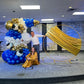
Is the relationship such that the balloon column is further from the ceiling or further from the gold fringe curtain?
the gold fringe curtain

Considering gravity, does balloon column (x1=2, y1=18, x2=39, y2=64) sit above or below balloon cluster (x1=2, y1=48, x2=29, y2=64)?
above

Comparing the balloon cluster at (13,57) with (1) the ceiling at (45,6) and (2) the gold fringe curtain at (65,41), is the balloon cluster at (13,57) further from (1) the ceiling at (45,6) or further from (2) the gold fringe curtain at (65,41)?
(1) the ceiling at (45,6)

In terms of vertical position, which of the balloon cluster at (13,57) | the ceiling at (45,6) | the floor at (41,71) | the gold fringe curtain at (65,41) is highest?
the ceiling at (45,6)

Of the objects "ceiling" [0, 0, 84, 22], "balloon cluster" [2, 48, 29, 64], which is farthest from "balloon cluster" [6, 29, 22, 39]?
"ceiling" [0, 0, 84, 22]

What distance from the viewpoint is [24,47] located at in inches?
195

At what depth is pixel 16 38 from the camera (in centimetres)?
464

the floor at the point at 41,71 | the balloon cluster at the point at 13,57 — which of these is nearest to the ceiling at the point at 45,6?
the balloon cluster at the point at 13,57

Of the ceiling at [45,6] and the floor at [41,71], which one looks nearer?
the floor at [41,71]

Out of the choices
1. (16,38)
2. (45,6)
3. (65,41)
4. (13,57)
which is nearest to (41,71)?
(13,57)

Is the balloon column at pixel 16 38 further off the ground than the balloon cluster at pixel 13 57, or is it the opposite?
the balloon column at pixel 16 38

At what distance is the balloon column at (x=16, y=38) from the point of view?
15.0ft

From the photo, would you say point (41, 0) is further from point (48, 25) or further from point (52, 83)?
point (48, 25)

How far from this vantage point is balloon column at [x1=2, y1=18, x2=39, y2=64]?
4562 mm

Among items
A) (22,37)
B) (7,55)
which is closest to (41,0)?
(22,37)
